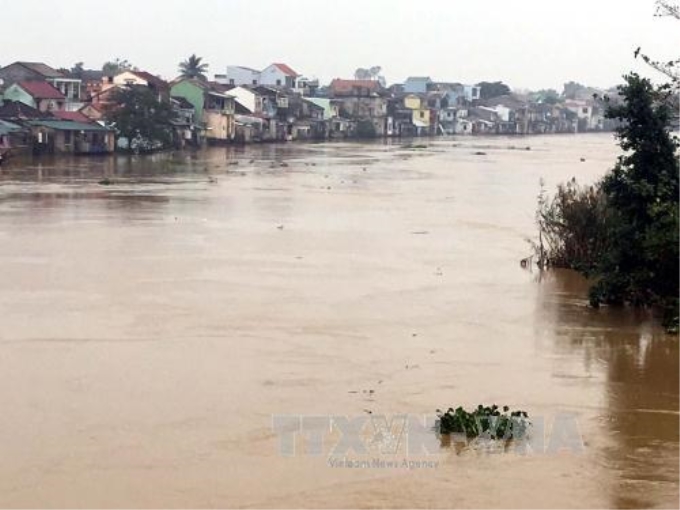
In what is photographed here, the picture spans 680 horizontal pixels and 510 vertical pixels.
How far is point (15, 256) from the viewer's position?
19500mm

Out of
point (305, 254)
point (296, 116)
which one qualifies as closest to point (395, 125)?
point (296, 116)

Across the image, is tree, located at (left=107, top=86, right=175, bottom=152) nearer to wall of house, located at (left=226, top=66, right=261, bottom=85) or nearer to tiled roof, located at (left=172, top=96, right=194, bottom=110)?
tiled roof, located at (left=172, top=96, right=194, bottom=110)

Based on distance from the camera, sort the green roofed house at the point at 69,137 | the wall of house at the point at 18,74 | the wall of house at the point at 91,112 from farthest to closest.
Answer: the wall of house at the point at 18,74 → the wall of house at the point at 91,112 → the green roofed house at the point at 69,137

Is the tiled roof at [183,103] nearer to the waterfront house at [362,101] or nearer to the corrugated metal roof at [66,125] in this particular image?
the corrugated metal roof at [66,125]

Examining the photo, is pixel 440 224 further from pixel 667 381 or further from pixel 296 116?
pixel 296 116

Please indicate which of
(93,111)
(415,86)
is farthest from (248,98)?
(415,86)

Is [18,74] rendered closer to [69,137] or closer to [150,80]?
[150,80]

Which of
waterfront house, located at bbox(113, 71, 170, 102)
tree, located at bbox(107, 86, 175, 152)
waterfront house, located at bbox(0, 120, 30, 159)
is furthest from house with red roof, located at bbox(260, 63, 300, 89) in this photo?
waterfront house, located at bbox(0, 120, 30, 159)

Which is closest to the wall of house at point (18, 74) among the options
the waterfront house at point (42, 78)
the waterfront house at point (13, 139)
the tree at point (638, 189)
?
the waterfront house at point (42, 78)

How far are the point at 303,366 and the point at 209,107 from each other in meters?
51.9

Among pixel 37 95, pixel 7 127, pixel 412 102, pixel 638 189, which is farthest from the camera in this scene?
pixel 412 102

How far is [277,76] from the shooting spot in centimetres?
8538

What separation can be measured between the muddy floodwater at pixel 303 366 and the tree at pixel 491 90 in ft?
306

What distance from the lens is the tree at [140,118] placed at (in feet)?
161
